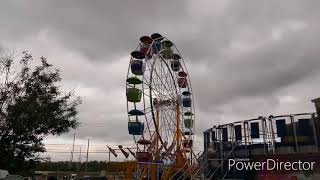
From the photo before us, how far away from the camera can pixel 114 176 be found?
3541 cm

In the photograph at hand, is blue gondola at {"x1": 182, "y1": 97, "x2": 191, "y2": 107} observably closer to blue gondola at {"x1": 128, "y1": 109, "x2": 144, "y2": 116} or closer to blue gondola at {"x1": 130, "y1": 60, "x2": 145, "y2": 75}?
blue gondola at {"x1": 128, "y1": 109, "x2": 144, "y2": 116}

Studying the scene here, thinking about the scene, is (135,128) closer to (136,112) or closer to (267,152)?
(136,112)

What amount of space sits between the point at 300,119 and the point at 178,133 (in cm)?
995

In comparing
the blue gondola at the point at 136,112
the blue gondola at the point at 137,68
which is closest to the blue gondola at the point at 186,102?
the blue gondola at the point at 136,112

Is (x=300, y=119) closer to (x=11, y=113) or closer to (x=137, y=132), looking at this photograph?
(x=137, y=132)

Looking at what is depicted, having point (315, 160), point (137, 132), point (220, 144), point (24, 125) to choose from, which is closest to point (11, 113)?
point (24, 125)

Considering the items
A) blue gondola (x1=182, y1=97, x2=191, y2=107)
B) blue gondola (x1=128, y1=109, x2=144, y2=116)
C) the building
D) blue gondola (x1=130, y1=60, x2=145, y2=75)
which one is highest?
blue gondola (x1=130, y1=60, x2=145, y2=75)

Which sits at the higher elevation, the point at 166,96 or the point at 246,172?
the point at 166,96

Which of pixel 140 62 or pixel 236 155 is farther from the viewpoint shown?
pixel 140 62

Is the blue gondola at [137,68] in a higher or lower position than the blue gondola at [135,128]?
higher

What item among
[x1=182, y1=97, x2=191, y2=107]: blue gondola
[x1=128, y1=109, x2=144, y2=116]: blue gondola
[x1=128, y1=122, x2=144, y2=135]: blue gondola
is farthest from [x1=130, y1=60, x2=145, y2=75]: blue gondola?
[x1=182, y1=97, x2=191, y2=107]: blue gondola

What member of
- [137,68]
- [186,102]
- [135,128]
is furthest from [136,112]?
[186,102]

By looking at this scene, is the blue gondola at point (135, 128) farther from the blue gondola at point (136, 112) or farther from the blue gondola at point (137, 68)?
the blue gondola at point (137, 68)

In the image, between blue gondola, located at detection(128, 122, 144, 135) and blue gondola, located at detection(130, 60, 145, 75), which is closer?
blue gondola, located at detection(130, 60, 145, 75)
